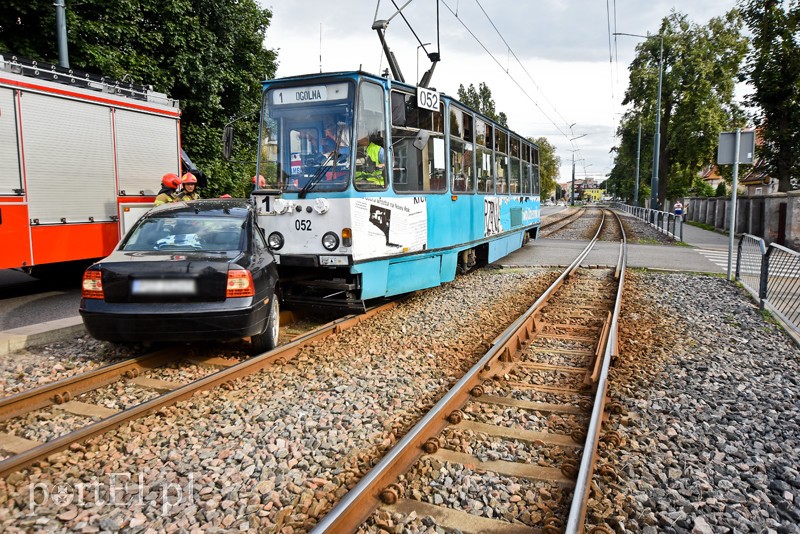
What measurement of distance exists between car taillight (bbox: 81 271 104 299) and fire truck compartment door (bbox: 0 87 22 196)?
169 inches

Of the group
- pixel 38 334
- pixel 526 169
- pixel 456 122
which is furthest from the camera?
pixel 526 169

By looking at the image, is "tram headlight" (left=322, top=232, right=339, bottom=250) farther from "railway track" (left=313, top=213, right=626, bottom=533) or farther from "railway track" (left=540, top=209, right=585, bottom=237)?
"railway track" (left=540, top=209, right=585, bottom=237)

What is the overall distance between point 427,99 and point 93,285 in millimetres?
5303

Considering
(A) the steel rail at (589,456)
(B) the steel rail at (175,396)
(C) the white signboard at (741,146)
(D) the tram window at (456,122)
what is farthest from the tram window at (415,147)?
(C) the white signboard at (741,146)

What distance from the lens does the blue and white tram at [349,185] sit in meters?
7.57

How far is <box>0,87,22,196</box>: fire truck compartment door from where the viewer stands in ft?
28.8

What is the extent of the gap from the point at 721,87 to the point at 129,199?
135 ft

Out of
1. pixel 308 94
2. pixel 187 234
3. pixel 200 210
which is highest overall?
pixel 308 94

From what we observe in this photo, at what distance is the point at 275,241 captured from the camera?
783 cm

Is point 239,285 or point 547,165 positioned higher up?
point 547,165

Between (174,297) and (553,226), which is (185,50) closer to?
(174,297)

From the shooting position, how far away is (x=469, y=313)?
880cm

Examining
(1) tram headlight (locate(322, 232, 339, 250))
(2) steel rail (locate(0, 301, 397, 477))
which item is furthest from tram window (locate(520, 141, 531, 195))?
(2) steel rail (locate(0, 301, 397, 477))

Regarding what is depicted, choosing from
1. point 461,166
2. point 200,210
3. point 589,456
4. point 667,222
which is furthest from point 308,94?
point 667,222
